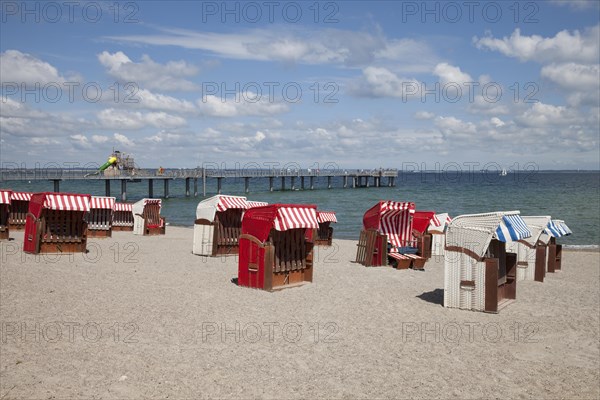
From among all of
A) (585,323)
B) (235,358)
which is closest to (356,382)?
(235,358)

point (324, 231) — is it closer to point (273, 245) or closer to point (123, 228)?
point (123, 228)

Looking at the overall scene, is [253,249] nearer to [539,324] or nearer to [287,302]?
[287,302]

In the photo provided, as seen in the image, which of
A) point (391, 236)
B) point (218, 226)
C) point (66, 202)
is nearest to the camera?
point (66, 202)

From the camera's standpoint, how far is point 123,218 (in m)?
30.4

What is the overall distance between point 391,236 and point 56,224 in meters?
10.9

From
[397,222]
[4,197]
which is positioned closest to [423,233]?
[397,222]

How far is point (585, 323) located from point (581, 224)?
115 ft

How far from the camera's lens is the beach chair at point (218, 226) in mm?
19266

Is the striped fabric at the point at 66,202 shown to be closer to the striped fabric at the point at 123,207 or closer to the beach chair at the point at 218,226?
the beach chair at the point at 218,226

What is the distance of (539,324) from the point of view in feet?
37.9

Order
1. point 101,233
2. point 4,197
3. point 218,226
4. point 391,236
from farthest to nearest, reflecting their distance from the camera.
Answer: point 101,233 → point 4,197 → point 391,236 → point 218,226

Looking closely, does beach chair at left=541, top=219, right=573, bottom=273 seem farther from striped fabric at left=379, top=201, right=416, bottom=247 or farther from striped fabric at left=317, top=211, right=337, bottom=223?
striped fabric at left=317, top=211, right=337, bottom=223


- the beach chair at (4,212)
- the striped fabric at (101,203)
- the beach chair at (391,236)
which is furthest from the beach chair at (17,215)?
the beach chair at (391,236)

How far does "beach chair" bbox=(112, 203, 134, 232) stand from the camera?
30125 millimetres
